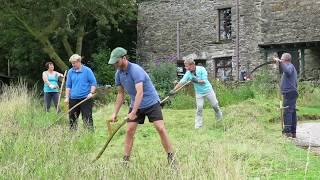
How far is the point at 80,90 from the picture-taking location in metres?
11.9

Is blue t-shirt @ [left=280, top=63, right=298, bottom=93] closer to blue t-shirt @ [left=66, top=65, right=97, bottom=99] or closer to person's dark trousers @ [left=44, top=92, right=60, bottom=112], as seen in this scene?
blue t-shirt @ [left=66, top=65, right=97, bottom=99]

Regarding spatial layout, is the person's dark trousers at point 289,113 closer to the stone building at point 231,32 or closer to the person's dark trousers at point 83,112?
the person's dark trousers at point 83,112

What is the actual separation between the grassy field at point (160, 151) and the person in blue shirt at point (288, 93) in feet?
0.90

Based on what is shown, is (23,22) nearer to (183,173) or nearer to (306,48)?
(306,48)

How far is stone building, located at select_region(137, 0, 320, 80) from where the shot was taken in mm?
30953

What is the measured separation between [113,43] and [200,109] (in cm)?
2576

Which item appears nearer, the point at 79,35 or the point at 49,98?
the point at 49,98

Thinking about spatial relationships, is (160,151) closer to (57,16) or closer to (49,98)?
(49,98)

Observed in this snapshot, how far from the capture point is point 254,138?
36.5ft

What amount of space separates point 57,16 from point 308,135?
21.3 meters

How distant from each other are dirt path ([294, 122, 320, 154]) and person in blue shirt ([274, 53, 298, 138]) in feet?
0.90

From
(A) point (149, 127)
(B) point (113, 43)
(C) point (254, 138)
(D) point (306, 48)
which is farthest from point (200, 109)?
(B) point (113, 43)

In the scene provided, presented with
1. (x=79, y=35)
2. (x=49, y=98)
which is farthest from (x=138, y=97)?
(x=79, y=35)

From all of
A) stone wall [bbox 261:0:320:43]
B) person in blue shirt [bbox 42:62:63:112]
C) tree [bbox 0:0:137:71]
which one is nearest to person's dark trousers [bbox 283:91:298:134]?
person in blue shirt [bbox 42:62:63:112]
